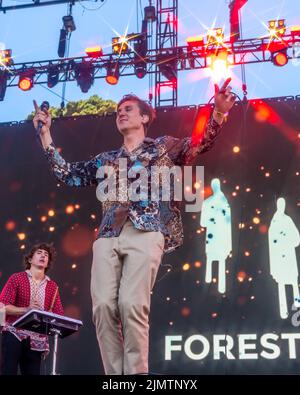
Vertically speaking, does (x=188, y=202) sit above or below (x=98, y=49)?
below

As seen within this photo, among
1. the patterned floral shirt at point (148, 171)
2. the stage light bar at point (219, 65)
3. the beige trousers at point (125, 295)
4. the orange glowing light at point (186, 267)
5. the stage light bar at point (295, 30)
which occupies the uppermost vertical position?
the stage light bar at point (295, 30)

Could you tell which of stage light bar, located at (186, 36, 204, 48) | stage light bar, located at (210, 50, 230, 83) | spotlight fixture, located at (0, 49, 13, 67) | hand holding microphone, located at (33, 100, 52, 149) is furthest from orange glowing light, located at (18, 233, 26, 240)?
hand holding microphone, located at (33, 100, 52, 149)

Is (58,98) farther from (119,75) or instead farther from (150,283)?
(150,283)

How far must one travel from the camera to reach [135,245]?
2.31 m

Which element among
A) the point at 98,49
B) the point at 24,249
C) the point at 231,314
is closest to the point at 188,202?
the point at 231,314

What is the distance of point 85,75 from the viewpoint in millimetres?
6969

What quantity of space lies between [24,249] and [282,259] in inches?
97.4

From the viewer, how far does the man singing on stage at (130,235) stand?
2.21 m

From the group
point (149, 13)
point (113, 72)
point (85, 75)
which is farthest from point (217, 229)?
point (149, 13)

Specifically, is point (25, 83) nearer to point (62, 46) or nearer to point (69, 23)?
point (62, 46)

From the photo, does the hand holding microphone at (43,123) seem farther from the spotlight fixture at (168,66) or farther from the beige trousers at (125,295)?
the spotlight fixture at (168,66)

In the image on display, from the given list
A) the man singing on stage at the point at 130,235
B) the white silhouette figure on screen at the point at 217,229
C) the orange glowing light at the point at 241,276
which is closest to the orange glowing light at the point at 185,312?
the white silhouette figure on screen at the point at 217,229

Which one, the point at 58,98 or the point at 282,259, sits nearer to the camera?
the point at 282,259

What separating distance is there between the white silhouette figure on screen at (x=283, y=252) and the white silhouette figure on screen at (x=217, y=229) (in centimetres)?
40
